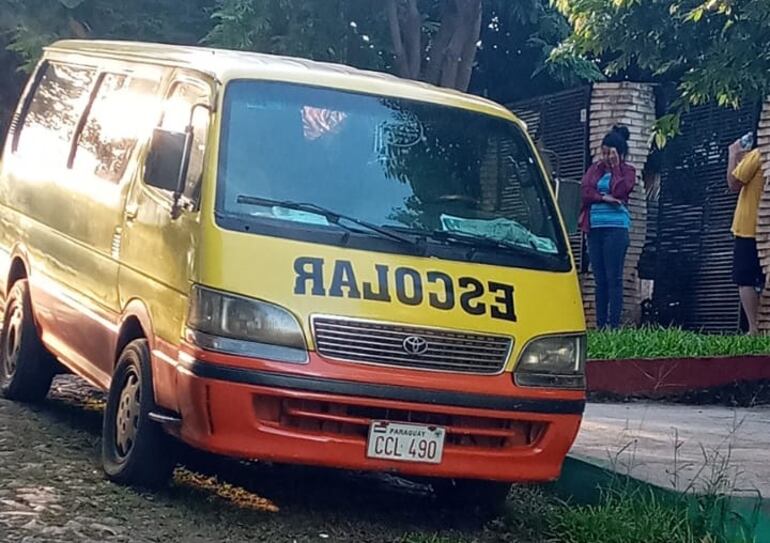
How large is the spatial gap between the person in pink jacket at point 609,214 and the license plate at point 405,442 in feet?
20.7

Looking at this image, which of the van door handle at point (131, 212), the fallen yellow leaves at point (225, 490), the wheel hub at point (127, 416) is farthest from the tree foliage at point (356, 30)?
the wheel hub at point (127, 416)

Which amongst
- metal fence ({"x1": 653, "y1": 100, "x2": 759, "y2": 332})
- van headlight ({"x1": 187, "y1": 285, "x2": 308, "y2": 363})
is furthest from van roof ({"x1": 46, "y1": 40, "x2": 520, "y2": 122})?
metal fence ({"x1": 653, "y1": 100, "x2": 759, "y2": 332})

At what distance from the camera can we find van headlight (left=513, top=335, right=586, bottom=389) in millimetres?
5441

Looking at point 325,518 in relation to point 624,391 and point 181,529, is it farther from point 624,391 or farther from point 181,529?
point 624,391

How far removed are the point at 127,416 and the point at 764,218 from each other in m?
7.08

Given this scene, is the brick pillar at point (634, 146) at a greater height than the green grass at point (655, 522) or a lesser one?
greater

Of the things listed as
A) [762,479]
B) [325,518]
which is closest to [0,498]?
[325,518]

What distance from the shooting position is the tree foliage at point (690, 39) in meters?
8.16

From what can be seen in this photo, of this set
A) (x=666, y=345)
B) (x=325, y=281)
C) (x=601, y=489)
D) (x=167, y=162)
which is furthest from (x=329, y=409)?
(x=666, y=345)

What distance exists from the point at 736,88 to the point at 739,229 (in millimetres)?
2816

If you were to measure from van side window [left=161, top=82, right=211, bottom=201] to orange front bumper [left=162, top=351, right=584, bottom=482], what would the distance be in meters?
0.81

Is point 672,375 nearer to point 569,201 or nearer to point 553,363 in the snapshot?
point 569,201

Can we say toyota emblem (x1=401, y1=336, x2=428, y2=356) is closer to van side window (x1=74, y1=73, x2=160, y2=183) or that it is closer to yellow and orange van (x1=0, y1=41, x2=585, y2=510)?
yellow and orange van (x1=0, y1=41, x2=585, y2=510)

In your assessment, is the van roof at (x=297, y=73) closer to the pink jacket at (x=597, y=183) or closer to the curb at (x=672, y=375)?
the curb at (x=672, y=375)
